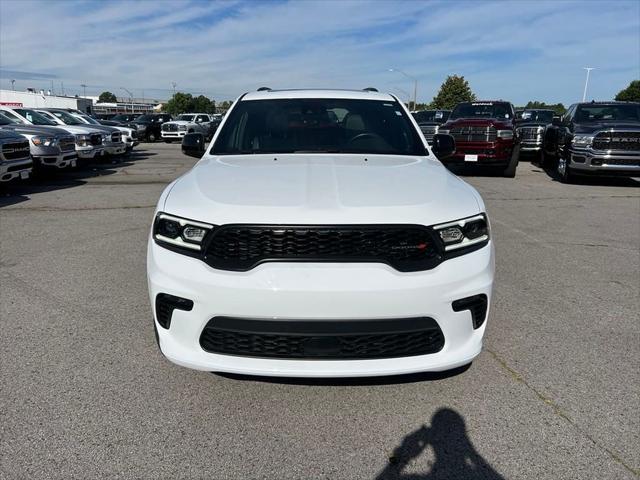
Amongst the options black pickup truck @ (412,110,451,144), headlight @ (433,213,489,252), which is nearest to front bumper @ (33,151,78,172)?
black pickup truck @ (412,110,451,144)

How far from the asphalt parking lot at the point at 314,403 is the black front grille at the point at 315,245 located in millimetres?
771

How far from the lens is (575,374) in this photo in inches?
123

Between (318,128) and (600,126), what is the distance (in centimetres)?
989

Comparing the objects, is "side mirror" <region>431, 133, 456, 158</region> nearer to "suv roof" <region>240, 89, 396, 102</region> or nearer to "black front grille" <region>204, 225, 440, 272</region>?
"suv roof" <region>240, 89, 396, 102</region>

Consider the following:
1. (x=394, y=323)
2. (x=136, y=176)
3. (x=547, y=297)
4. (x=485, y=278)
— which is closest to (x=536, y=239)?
(x=547, y=297)

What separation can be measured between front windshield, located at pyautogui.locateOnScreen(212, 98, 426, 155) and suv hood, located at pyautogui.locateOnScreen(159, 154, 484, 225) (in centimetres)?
48

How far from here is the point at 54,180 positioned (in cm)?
1277

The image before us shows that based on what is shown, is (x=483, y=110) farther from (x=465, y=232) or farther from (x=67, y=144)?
(x=465, y=232)

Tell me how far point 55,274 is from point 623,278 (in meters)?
5.80

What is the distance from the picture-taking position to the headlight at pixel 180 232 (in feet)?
8.23

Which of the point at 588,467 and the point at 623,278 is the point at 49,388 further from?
the point at 623,278

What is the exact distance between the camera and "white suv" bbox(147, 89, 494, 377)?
2346mm

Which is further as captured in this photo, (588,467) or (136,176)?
(136,176)

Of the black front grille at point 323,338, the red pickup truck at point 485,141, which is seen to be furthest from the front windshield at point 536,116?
the black front grille at point 323,338
